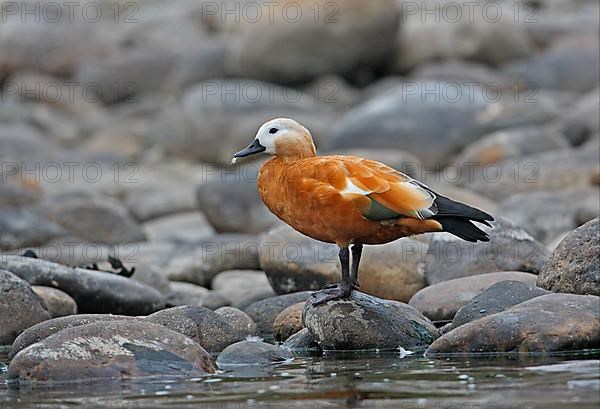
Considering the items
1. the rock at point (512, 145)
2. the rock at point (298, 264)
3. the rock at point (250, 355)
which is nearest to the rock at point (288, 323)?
the rock at point (250, 355)

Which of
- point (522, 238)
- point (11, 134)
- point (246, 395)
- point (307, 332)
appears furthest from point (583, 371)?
point (11, 134)

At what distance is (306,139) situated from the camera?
801 centimetres

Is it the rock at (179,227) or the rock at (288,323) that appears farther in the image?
the rock at (179,227)

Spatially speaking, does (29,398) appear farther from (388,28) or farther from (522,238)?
(388,28)

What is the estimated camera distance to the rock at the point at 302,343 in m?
7.97

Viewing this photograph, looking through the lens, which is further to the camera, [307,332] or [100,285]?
[100,285]

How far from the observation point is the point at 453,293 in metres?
8.84

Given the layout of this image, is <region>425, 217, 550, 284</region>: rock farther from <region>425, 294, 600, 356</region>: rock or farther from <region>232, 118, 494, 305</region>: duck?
<region>425, 294, 600, 356</region>: rock

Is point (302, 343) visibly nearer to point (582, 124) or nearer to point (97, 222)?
point (97, 222)

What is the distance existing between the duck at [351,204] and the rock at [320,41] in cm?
1611

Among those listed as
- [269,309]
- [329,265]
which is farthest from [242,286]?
[269,309]

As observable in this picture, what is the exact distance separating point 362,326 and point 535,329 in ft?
3.91

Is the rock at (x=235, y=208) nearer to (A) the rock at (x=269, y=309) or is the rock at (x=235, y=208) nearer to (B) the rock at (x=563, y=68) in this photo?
(A) the rock at (x=269, y=309)

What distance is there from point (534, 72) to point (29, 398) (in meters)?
18.3
